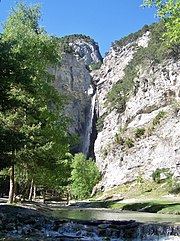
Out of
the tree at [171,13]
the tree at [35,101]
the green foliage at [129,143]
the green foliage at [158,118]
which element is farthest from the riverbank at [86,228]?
the green foliage at [129,143]

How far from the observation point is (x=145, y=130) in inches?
3420

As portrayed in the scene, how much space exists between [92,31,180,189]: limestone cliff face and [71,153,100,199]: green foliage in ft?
12.9

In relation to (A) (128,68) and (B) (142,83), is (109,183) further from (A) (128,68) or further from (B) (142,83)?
(A) (128,68)

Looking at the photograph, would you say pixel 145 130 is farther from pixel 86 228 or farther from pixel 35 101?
pixel 86 228

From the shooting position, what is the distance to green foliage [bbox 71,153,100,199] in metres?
80.1

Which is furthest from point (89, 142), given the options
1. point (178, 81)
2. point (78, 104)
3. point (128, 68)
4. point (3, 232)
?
point (3, 232)

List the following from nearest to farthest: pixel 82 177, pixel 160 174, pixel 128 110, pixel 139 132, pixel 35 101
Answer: pixel 35 101 → pixel 160 174 → pixel 82 177 → pixel 139 132 → pixel 128 110

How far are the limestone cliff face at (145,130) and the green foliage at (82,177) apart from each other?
392cm

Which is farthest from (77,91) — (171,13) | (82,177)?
(171,13)

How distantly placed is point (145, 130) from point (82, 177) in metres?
21.6

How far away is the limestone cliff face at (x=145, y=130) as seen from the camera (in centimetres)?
7581

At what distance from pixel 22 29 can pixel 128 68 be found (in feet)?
305

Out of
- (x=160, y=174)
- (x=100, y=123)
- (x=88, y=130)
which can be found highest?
(x=88, y=130)

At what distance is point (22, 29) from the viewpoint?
2764cm
